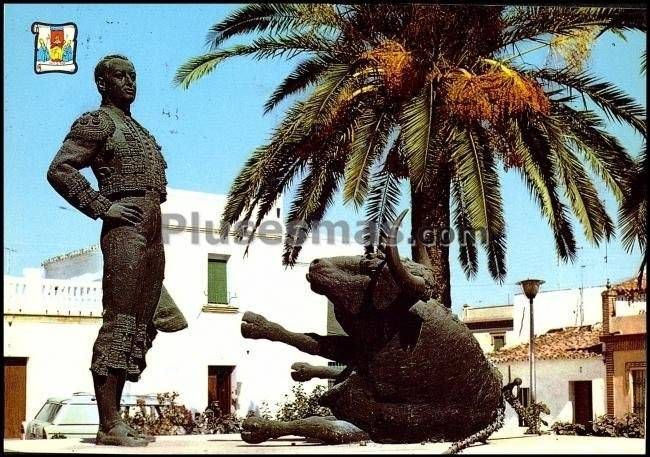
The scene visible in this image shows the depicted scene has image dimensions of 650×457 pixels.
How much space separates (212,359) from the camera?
708 inches

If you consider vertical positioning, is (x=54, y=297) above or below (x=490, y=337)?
above

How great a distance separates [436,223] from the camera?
481 inches

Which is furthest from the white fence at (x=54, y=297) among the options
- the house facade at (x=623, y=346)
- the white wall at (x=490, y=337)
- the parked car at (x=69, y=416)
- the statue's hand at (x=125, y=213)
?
the statue's hand at (x=125, y=213)

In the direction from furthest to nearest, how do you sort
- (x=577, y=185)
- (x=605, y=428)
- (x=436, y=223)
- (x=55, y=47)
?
(x=605, y=428) → (x=436, y=223) → (x=577, y=185) → (x=55, y=47)

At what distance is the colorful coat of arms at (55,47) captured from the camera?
311 inches

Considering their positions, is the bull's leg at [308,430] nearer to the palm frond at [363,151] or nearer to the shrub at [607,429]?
the palm frond at [363,151]

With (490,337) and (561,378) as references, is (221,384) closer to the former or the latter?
(561,378)

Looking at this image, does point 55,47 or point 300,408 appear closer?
point 55,47

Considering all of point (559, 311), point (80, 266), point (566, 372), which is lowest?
point (566, 372)

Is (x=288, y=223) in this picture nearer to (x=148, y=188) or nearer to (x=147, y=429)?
(x=147, y=429)

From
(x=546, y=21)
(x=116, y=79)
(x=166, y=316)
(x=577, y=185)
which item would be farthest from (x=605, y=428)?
(x=116, y=79)

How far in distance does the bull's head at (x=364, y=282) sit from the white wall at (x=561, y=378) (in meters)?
12.9

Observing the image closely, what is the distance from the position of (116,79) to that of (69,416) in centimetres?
890

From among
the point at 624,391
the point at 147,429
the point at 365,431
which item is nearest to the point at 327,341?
the point at 365,431
